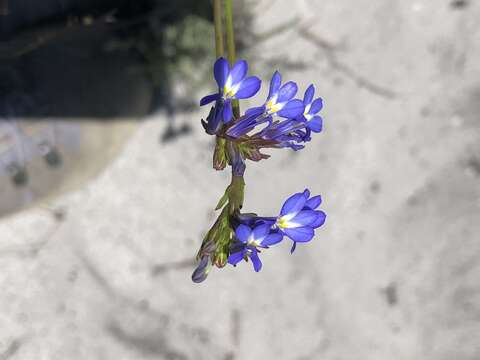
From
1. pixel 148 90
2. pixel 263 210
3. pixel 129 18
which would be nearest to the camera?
pixel 129 18

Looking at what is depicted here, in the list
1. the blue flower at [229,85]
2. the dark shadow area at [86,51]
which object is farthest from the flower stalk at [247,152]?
the dark shadow area at [86,51]

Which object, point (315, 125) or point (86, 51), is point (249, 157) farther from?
point (86, 51)

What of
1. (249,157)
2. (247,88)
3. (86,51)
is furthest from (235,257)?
(86,51)

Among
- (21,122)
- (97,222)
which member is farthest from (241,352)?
(21,122)

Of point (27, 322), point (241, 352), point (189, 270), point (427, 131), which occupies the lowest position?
point (241, 352)

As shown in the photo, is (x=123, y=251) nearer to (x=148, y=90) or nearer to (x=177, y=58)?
(x=148, y=90)

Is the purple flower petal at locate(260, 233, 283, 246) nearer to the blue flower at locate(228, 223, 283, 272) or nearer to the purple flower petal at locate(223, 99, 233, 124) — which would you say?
the blue flower at locate(228, 223, 283, 272)
